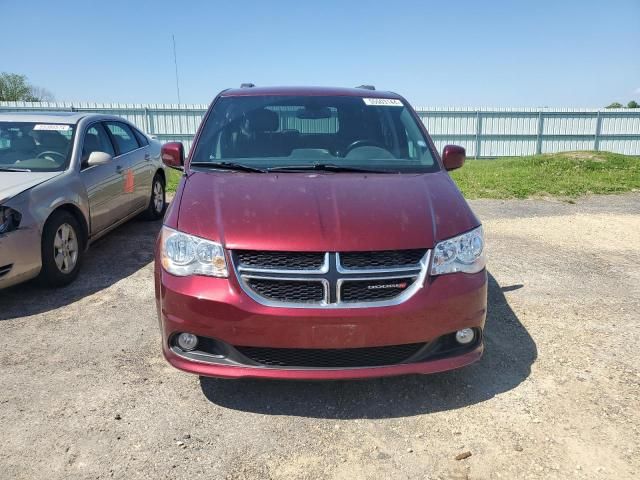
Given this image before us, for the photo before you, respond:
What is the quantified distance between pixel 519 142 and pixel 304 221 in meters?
23.6

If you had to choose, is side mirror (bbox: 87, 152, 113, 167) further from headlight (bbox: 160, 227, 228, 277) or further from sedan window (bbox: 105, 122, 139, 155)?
headlight (bbox: 160, 227, 228, 277)

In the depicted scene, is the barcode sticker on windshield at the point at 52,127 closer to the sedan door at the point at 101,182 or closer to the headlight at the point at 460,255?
the sedan door at the point at 101,182

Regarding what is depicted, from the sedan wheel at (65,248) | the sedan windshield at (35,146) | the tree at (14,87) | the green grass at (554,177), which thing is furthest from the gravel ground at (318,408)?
the tree at (14,87)

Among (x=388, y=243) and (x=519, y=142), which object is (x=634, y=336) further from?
(x=519, y=142)

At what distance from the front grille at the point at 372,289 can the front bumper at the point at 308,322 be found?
71 mm

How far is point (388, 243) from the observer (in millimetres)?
2658

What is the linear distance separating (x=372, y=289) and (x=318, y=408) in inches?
30.3

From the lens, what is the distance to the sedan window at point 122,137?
6.38m

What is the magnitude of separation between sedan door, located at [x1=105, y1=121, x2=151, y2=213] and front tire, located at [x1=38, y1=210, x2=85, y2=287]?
1.40 metres

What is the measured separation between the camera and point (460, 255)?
Answer: 9.20ft

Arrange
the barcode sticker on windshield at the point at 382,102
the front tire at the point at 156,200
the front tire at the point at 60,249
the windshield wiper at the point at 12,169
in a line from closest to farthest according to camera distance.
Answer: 1. the barcode sticker on windshield at the point at 382,102
2. the front tire at the point at 60,249
3. the windshield wiper at the point at 12,169
4. the front tire at the point at 156,200

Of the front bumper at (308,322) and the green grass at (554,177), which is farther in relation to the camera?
the green grass at (554,177)

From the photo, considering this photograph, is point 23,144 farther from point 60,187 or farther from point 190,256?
point 190,256

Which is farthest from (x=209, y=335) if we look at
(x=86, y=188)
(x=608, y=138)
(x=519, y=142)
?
(x=608, y=138)
